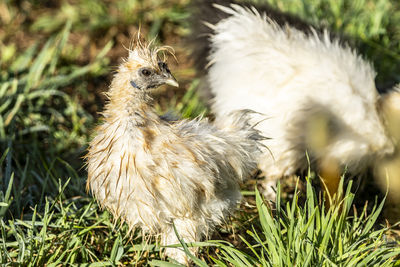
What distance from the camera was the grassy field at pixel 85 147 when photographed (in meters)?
2.44

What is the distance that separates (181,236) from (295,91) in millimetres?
1314

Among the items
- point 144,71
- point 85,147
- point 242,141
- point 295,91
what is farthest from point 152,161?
point 85,147

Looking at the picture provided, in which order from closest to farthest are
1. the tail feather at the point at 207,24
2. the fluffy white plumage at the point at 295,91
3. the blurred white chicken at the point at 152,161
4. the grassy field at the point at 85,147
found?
the blurred white chicken at the point at 152,161 < the grassy field at the point at 85,147 < the fluffy white plumage at the point at 295,91 < the tail feather at the point at 207,24

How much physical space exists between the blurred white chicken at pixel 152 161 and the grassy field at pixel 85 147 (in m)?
0.21

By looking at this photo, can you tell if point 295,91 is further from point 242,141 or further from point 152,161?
point 152,161

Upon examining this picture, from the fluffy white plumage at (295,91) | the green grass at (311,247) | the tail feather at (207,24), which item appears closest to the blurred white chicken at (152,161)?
the green grass at (311,247)

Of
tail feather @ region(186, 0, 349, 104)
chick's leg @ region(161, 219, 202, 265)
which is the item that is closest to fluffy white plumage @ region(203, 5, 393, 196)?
tail feather @ region(186, 0, 349, 104)

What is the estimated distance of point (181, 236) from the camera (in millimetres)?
2482

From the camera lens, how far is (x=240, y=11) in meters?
3.58

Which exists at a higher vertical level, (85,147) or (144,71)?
(144,71)

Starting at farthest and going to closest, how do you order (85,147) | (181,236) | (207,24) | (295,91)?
1. (85,147)
2. (207,24)
3. (295,91)
4. (181,236)

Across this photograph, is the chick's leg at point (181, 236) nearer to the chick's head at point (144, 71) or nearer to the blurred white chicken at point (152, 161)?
the blurred white chicken at point (152, 161)

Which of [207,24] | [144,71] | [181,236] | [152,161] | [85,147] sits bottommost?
[85,147]

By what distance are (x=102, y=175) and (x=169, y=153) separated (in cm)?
34
